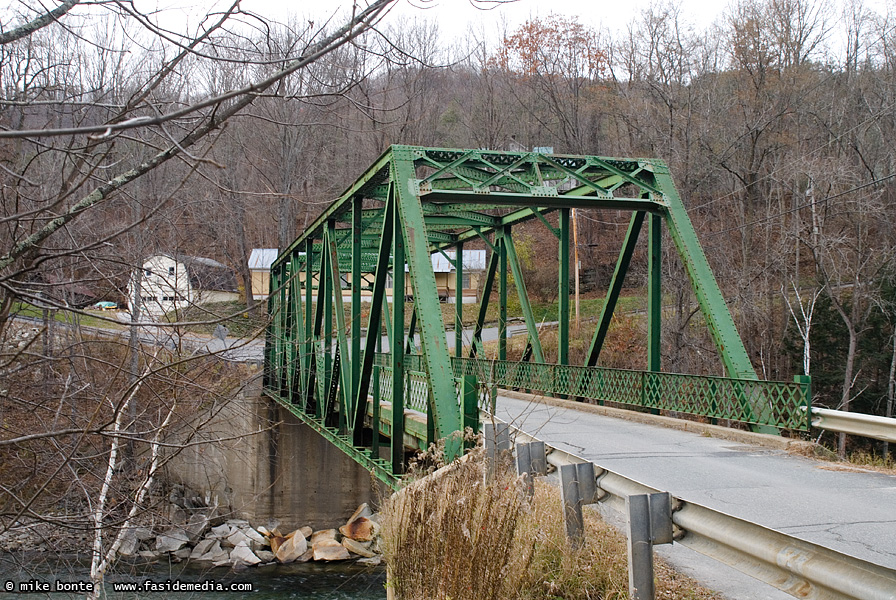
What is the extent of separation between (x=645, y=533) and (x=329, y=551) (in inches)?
821

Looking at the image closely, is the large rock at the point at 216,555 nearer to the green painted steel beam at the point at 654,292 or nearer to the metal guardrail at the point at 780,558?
the green painted steel beam at the point at 654,292

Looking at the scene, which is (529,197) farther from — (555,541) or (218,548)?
(218,548)

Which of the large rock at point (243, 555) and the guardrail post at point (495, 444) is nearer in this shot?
the guardrail post at point (495, 444)

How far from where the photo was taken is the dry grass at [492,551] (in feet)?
15.7

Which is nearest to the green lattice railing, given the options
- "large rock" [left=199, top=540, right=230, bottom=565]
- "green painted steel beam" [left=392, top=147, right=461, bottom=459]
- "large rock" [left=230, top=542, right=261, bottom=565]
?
"green painted steel beam" [left=392, top=147, right=461, bottom=459]

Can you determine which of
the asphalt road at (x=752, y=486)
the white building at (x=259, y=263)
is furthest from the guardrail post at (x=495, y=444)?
the white building at (x=259, y=263)

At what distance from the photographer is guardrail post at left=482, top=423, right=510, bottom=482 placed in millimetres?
5738

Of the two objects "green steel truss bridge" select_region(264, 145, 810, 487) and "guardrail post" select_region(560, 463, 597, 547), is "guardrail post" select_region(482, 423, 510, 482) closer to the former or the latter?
"guardrail post" select_region(560, 463, 597, 547)

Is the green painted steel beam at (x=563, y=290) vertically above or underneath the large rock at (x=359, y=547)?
above

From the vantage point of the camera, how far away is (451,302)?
50.2m

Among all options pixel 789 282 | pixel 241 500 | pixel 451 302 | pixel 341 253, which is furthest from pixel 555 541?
pixel 451 302

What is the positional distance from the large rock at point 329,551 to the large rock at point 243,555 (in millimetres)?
1752

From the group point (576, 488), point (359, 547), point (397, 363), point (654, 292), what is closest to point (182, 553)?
point (359, 547)

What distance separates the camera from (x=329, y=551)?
77.2 ft
